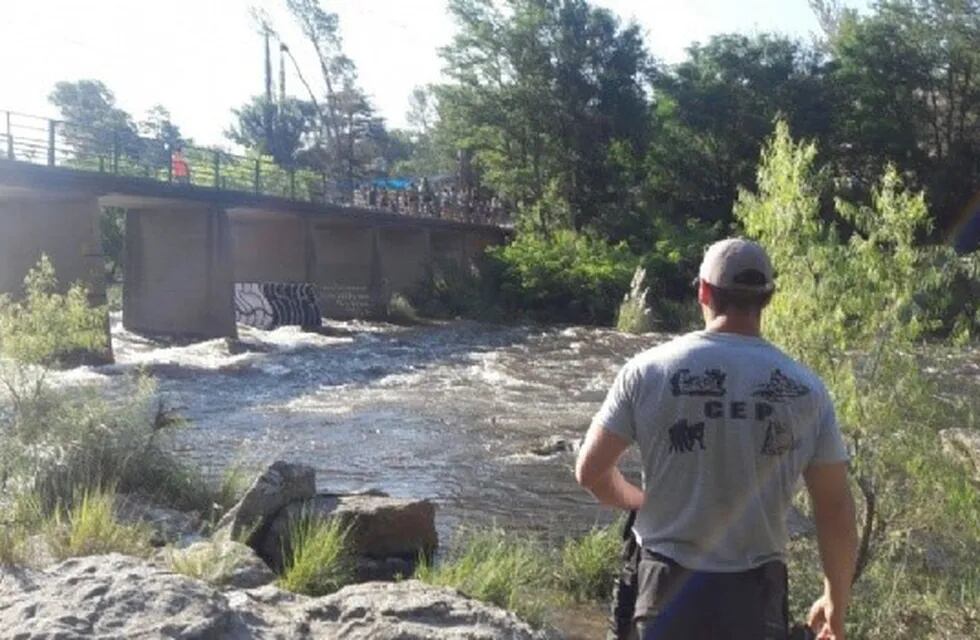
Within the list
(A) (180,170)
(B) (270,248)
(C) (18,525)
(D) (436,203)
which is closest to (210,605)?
(C) (18,525)

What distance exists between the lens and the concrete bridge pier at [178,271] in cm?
3206

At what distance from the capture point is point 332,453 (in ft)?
49.8

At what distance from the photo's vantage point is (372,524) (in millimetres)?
8656

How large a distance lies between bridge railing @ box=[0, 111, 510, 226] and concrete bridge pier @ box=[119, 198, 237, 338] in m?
1.06

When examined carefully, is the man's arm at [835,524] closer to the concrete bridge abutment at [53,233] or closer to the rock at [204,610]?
the rock at [204,610]

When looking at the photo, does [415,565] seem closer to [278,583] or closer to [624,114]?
[278,583]

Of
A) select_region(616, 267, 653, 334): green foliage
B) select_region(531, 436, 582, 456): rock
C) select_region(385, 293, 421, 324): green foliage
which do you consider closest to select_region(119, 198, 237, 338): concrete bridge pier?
select_region(385, 293, 421, 324): green foliage

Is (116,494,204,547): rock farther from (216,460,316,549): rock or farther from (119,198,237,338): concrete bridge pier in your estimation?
(119,198,237,338): concrete bridge pier

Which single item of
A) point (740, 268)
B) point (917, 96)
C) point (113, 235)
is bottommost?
point (740, 268)

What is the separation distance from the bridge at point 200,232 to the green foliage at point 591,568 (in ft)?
55.9

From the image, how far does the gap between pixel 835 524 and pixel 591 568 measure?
5473 mm

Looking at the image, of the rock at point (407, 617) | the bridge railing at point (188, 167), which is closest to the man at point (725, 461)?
the rock at point (407, 617)

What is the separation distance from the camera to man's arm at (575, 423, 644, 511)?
324cm

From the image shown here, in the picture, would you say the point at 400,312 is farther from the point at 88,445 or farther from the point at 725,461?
the point at 725,461
